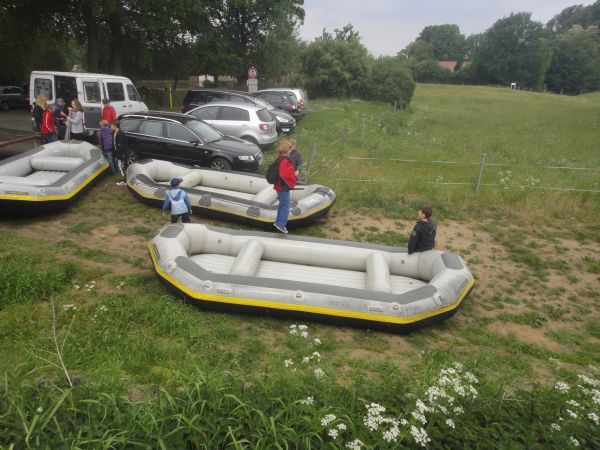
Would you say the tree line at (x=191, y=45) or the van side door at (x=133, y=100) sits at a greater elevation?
the tree line at (x=191, y=45)

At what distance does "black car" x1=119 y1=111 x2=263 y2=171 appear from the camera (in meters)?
11.4

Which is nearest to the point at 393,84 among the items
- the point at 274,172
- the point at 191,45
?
the point at 191,45

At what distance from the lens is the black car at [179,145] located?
11.4 m

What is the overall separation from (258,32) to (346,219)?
88.2 ft

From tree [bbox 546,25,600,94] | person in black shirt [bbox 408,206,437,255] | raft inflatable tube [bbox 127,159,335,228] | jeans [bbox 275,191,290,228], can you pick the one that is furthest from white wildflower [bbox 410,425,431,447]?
tree [bbox 546,25,600,94]

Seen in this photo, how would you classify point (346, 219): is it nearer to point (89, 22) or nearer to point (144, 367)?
point (144, 367)

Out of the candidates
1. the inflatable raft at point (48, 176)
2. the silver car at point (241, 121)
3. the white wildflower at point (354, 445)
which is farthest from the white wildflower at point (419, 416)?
the silver car at point (241, 121)

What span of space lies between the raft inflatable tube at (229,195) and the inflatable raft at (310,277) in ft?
4.48

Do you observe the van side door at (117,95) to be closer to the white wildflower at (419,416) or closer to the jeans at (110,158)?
the jeans at (110,158)

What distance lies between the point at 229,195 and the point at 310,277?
11.2 ft

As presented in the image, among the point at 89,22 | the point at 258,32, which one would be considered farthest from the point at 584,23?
the point at 89,22

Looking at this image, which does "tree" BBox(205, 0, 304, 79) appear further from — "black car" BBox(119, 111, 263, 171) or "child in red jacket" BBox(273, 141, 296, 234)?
"child in red jacket" BBox(273, 141, 296, 234)

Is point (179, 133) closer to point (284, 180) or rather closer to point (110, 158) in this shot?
point (110, 158)

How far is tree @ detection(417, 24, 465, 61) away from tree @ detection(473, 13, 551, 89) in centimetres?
3551
